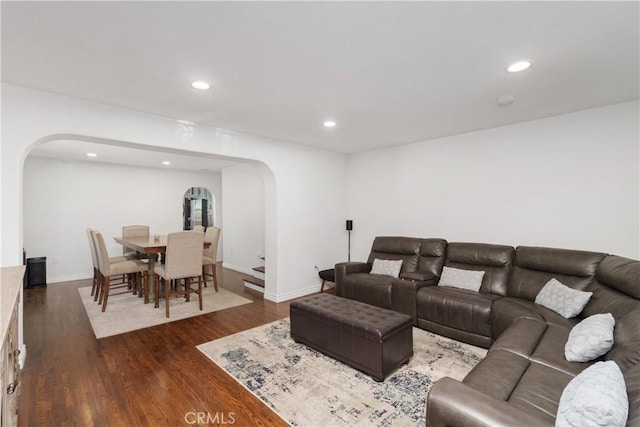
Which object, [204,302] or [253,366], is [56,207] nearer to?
[204,302]

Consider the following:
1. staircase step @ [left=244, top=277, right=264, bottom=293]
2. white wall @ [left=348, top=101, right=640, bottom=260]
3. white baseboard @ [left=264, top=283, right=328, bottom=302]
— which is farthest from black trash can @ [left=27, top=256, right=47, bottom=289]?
white wall @ [left=348, top=101, right=640, bottom=260]

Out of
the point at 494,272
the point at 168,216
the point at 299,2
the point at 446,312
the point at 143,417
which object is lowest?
the point at 143,417

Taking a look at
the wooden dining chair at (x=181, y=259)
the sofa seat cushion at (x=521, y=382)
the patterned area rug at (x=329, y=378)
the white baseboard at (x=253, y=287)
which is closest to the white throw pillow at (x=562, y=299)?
the patterned area rug at (x=329, y=378)

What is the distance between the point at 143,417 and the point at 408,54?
3026 millimetres

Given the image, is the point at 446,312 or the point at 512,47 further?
the point at 446,312

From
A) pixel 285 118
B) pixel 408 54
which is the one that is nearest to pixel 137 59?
pixel 285 118

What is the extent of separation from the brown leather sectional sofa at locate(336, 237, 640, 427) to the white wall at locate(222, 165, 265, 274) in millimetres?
2528

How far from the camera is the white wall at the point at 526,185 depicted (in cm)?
295

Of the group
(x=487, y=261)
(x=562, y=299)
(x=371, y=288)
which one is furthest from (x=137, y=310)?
(x=562, y=299)

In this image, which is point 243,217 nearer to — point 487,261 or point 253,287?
point 253,287

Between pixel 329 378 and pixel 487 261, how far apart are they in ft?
7.70

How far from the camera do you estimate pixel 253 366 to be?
8.42 ft

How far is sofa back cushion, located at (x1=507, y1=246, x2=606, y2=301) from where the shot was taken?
2740 mm

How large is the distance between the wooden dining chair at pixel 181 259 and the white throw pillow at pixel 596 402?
12.6 feet
